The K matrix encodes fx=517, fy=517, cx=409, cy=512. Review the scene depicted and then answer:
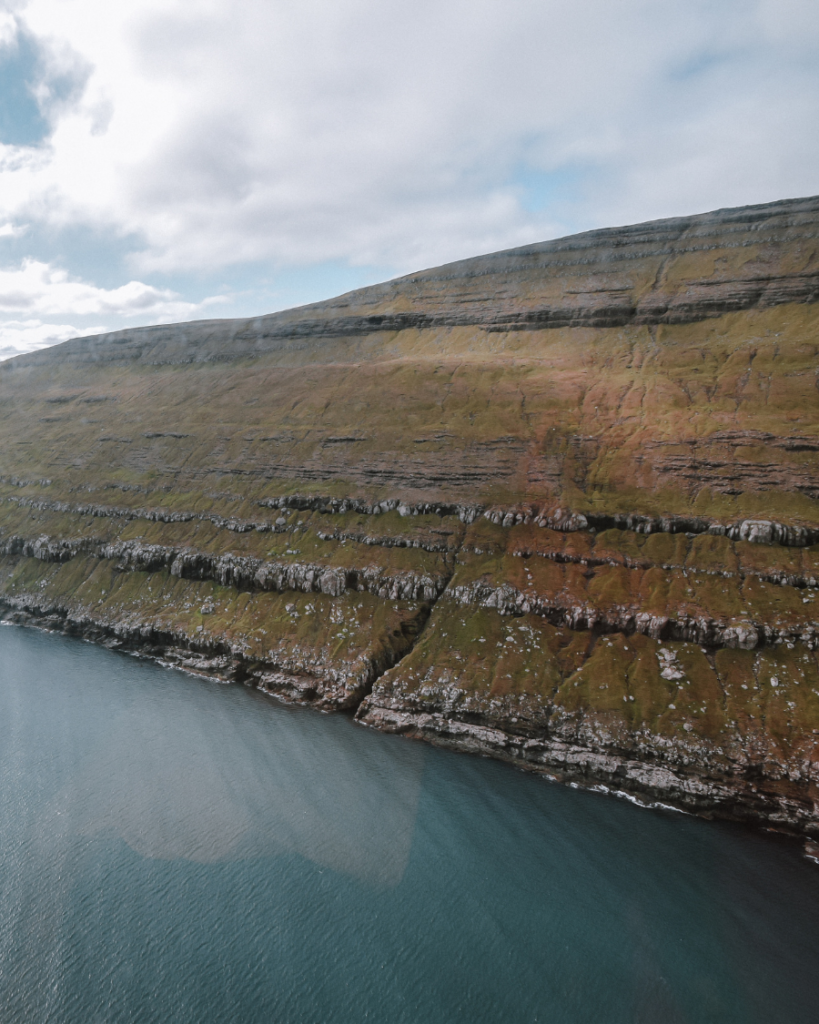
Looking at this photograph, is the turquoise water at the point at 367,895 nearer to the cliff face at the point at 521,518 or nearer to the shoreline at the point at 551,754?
the shoreline at the point at 551,754

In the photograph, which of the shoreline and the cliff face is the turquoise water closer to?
the shoreline

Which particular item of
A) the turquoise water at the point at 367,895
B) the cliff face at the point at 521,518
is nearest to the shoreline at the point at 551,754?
the cliff face at the point at 521,518

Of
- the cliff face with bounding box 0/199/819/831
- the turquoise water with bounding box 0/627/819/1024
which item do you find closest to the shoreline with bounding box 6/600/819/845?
the cliff face with bounding box 0/199/819/831

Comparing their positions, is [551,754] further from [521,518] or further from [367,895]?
[521,518]

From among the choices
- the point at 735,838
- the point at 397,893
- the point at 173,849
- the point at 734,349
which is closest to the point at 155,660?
the point at 173,849

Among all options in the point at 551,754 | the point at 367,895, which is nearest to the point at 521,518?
the point at 551,754
